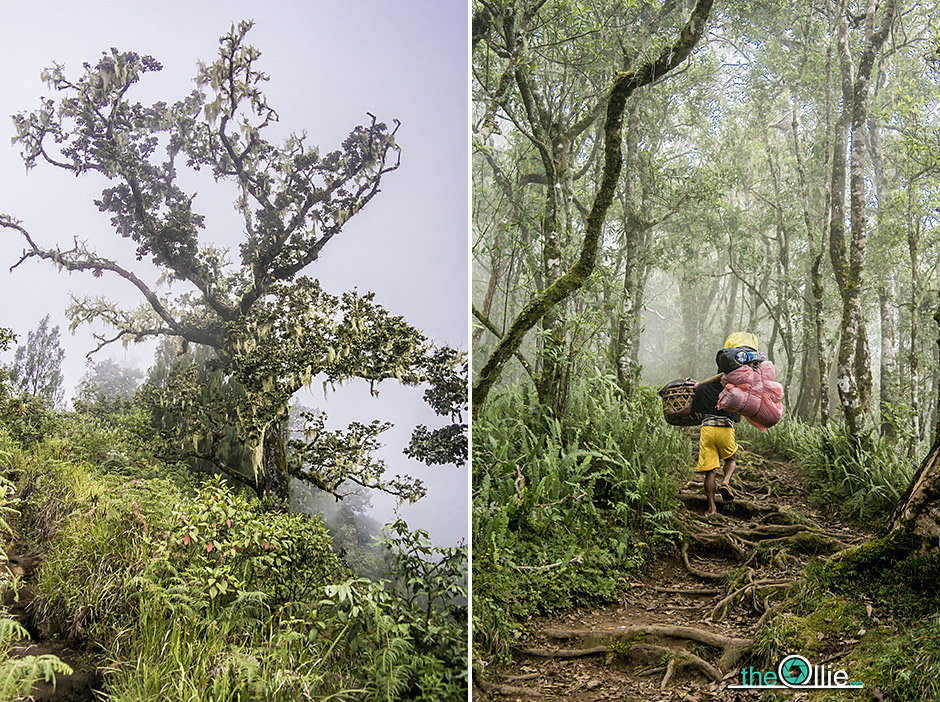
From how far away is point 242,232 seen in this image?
221 centimetres

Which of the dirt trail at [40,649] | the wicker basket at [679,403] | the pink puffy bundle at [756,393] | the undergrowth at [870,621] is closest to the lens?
the undergrowth at [870,621]

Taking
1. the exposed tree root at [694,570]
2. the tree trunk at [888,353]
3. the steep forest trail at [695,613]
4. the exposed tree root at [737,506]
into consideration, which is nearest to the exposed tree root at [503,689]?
the steep forest trail at [695,613]

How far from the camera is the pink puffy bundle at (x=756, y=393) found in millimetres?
2037

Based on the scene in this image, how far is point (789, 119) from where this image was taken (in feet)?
6.74

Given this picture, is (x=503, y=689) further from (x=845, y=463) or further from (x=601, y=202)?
(x=601, y=202)

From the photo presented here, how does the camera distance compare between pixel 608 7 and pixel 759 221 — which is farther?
pixel 608 7

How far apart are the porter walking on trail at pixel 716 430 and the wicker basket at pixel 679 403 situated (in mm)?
17

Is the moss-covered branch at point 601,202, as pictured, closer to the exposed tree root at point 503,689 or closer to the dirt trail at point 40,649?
the exposed tree root at point 503,689

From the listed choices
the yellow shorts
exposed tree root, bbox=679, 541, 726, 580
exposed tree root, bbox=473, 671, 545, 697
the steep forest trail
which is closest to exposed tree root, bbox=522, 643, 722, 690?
the steep forest trail

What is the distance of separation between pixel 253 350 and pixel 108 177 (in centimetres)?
75

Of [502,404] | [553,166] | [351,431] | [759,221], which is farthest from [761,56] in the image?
[351,431]

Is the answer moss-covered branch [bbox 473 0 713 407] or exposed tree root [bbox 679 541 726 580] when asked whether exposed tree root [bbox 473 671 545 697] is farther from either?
moss-covered branch [bbox 473 0 713 407]

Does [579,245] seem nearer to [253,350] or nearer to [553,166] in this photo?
[553,166]

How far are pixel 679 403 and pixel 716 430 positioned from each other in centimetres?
14
